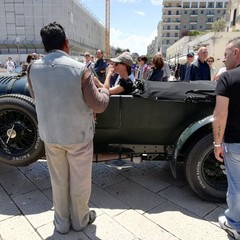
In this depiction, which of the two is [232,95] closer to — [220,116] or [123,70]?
[220,116]

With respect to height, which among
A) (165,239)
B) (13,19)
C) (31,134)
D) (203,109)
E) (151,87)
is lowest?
(165,239)

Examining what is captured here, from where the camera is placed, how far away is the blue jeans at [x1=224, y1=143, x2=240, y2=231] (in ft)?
8.38

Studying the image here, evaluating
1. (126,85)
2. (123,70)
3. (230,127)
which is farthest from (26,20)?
(230,127)

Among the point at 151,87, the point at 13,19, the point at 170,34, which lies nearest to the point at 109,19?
the point at 170,34

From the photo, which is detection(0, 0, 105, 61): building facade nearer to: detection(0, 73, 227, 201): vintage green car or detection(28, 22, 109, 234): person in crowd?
detection(0, 73, 227, 201): vintage green car

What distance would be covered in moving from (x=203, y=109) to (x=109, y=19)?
103m

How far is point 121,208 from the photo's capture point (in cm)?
328

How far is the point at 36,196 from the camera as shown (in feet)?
11.6

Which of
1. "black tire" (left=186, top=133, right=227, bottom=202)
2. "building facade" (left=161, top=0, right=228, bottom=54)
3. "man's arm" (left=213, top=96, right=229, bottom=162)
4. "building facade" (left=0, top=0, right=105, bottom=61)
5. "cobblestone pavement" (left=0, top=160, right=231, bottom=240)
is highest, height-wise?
"building facade" (left=161, top=0, right=228, bottom=54)

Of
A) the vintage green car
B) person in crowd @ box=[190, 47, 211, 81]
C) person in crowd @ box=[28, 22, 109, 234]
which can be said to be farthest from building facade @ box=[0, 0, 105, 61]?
person in crowd @ box=[28, 22, 109, 234]

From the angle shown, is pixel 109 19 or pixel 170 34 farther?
pixel 170 34

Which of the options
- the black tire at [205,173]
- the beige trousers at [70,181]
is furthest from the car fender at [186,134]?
the beige trousers at [70,181]

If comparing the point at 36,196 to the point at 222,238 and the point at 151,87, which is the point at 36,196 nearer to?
the point at 151,87

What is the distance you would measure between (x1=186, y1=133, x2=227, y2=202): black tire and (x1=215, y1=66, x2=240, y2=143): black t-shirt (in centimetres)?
69
